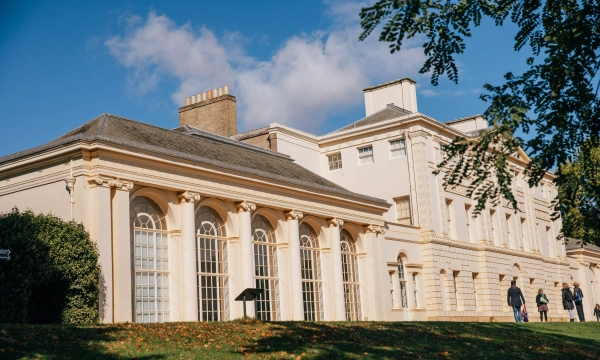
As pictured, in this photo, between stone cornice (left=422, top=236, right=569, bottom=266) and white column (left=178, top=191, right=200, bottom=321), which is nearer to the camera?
white column (left=178, top=191, right=200, bottom=321)

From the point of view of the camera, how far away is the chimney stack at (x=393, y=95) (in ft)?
165

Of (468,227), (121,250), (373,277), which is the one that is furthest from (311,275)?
(468,227)

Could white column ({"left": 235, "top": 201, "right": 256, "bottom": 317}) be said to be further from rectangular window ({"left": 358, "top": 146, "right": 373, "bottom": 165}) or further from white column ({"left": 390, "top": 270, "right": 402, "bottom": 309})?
rectangular window ({"left": 358, "top": 146, "right": 373, "bottom": 165})

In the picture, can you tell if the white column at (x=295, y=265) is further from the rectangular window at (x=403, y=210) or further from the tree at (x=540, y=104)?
the tree at (x=540, y=104)

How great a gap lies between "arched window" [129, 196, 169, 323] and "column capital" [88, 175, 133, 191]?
1.14 m

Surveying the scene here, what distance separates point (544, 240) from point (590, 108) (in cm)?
5027

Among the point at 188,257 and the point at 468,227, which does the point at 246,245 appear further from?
the point at 468,227

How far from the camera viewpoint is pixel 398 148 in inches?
1772

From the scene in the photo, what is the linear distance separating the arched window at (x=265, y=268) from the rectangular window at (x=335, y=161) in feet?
53.1

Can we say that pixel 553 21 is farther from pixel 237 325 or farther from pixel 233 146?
pixel 233 146

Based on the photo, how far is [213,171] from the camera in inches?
1130

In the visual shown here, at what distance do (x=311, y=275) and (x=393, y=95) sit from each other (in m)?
20.2

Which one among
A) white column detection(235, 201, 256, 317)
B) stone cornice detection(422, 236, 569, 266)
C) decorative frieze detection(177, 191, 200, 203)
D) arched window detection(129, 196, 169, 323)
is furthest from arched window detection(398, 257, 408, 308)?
arched window detection(129, 196, 169, 323)

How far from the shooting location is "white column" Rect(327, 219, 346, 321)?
34312 mm
